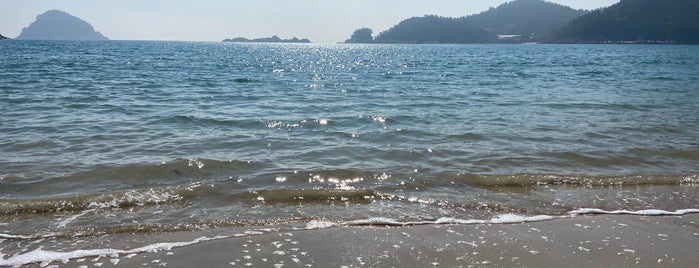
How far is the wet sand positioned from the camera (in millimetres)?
5141

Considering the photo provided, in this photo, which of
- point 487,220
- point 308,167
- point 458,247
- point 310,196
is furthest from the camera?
point 308,167

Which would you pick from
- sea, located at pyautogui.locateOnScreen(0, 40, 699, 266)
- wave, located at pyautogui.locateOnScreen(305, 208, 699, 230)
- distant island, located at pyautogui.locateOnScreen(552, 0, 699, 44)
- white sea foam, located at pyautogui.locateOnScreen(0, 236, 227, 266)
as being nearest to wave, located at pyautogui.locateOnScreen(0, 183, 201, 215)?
sea, located at pyautogui.locateOnScreen(0, 40, 699, 266)

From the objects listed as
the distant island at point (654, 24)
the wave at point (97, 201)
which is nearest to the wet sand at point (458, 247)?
the wave at point (97, 201)

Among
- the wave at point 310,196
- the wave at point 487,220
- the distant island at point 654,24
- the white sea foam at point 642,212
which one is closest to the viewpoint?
the wave at point 487,220

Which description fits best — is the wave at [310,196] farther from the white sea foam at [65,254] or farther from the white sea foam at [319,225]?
the white sea foam at [65,254]

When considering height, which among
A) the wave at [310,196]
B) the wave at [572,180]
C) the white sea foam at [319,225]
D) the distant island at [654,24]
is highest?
the distant island at [654,24]

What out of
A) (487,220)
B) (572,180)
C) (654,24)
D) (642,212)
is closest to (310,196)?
(487,220)

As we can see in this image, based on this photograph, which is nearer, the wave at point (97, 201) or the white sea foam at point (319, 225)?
the white sea foam at point (319, 225)

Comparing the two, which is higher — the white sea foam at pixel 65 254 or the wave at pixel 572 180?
the white sea foam at pixel 65 254

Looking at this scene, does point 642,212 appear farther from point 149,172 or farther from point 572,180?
point 149,172

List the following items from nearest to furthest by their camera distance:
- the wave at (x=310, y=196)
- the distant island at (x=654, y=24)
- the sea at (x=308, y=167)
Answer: the sea at (x=308, y=167) < the wave at (x=310, y=196) < the distant island at (x=654, y=24)

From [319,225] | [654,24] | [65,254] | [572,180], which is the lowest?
[572,180]

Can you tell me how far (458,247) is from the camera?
557cm

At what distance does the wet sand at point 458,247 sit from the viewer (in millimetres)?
5141
